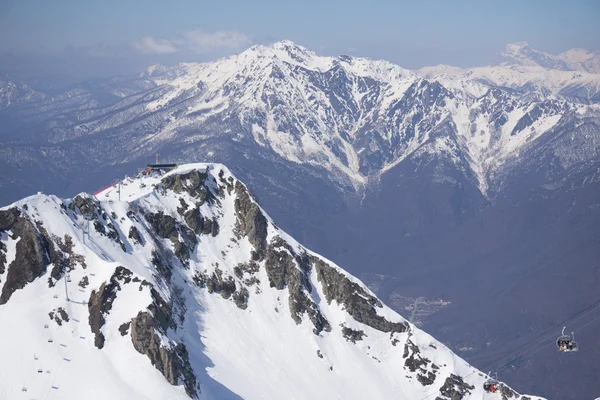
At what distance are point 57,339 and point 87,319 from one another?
763 centimetres

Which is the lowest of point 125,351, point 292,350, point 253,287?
point 125,351

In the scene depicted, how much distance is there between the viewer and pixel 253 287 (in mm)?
195250

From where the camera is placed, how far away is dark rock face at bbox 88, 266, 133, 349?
469 feet

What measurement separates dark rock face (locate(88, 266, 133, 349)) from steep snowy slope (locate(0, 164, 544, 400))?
11.1 inches

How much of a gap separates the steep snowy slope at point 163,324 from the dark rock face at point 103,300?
281mm

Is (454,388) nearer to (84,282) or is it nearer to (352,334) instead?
(352,334)

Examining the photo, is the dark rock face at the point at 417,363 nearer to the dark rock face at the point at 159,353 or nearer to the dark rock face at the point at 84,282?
the dark rock face at the point at 159,353

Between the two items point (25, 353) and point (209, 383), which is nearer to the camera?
point (25, 353)

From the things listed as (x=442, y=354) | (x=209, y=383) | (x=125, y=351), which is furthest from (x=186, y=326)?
(x=442, y=354)

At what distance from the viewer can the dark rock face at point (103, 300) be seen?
143000 mm

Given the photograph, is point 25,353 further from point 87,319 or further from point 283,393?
Answer: point 283,393

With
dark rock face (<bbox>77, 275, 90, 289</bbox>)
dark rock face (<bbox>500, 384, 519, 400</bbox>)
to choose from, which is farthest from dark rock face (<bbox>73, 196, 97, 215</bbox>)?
dark rock face (<bbox>500, 384, 519, 400</bbox>)

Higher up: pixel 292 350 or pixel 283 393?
pixel 292 350

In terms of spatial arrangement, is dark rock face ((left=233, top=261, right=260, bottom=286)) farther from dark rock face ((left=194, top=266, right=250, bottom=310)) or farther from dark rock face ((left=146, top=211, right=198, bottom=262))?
dark rock face ((left=146, top=211, right=198, bottom=262))
